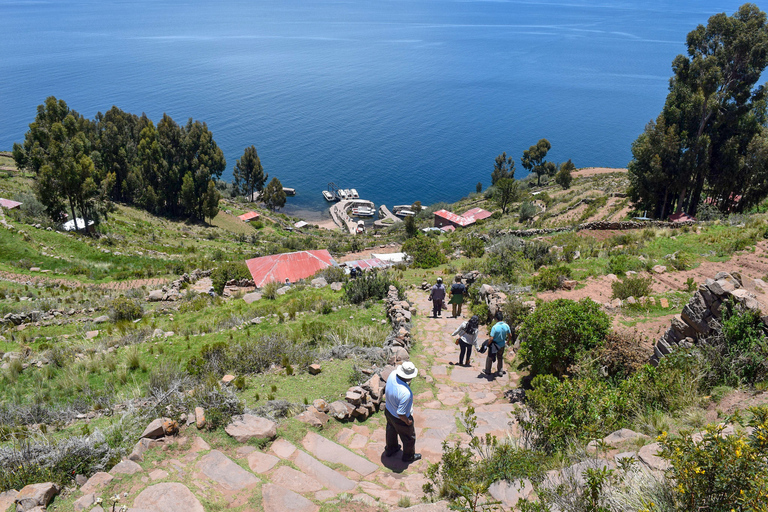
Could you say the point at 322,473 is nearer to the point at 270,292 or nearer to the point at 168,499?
the point at 168,499

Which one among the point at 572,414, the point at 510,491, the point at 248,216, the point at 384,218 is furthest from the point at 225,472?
the point at 384,218

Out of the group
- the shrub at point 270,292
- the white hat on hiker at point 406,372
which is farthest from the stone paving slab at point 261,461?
the shrub at point 270,292

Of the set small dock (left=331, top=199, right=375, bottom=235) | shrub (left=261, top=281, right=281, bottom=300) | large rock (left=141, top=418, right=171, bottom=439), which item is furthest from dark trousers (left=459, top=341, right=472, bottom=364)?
small dock (left=331, top=199, right=375, bottom=235)

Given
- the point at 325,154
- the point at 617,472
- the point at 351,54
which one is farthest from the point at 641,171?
the point at 351,54

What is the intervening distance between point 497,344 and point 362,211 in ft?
217

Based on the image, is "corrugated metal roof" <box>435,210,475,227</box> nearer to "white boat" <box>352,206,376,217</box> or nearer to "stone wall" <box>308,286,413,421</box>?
"white boat" <box>352,206,376,217</box>

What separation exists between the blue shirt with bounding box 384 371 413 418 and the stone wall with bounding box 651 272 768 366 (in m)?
4.92

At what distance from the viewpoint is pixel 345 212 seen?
74.0 m

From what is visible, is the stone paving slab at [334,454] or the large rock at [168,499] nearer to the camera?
the large rock at [168,499]

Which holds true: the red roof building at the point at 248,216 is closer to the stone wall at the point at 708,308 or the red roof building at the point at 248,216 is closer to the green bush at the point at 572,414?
the stone wall at the point at 708,308

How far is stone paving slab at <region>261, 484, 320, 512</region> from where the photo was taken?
5.64 m

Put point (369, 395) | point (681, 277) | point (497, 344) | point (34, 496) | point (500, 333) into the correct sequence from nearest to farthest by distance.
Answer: point (34, 496) < point (369, 395) < point (500, 333) < point (497, 344) < point (681, 277)

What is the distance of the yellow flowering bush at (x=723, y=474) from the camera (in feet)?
13.1

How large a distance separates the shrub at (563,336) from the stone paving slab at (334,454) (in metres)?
4.28
